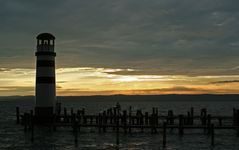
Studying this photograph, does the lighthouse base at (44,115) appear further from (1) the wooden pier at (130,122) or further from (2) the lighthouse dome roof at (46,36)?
(2) the lighthouse dome roof at (46,36)

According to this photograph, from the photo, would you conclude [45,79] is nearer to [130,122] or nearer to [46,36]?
[46,36]

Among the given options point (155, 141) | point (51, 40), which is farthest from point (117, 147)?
point (51, 40)

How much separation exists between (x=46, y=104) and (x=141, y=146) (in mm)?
16043

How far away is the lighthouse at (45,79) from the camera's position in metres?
48.0

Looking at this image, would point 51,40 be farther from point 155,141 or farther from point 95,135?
point 155,141

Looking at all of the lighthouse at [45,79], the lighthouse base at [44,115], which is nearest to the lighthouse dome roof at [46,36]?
the lighthouse at [45,79]

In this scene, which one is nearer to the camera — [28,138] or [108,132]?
[28,138]

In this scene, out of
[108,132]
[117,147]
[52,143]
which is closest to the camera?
[117,147]

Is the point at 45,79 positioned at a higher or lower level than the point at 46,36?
lower

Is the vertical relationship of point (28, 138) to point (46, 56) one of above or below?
below

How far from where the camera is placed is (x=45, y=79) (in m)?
47.9

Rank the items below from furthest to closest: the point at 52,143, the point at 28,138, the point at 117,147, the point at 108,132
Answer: the point at 108,132 → the point at 28,138 → the point at 52,143 → the point at 117,147

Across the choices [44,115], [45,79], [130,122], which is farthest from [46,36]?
[130,122]

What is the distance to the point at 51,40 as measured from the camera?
4941 centimetres
